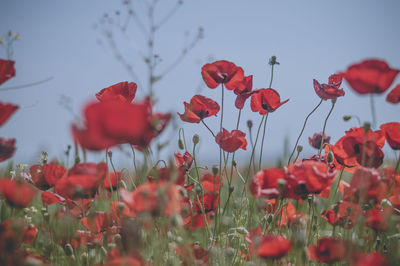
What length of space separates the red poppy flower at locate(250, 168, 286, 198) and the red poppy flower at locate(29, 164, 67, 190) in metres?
0.50

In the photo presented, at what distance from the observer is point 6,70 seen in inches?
28.6

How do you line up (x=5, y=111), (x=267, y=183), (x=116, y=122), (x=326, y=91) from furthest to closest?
(x=326, y=91)
(x=267, y=183)
(x=5, y=111)
(x=116, y=122)

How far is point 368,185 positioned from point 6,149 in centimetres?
74

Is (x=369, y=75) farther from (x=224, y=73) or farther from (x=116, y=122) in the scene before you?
(x=116, y=122)

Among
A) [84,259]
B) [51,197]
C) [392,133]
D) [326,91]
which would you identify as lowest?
[84,259]

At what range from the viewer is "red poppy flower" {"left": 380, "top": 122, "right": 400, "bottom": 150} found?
0.88 meters

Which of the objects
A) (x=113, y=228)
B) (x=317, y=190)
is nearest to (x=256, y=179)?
(x=317, y=190)

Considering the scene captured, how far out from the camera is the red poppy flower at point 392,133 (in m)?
0.88

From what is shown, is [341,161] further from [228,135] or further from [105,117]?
[105,117]

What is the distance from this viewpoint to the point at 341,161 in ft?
3.11

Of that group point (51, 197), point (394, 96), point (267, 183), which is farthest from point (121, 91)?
point (394, 96)

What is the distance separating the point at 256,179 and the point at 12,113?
477 millimetres

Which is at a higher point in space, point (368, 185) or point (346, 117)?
point (346, 117)

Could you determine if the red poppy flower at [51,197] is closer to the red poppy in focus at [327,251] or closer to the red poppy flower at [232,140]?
the red poppy flower at [232,140]
